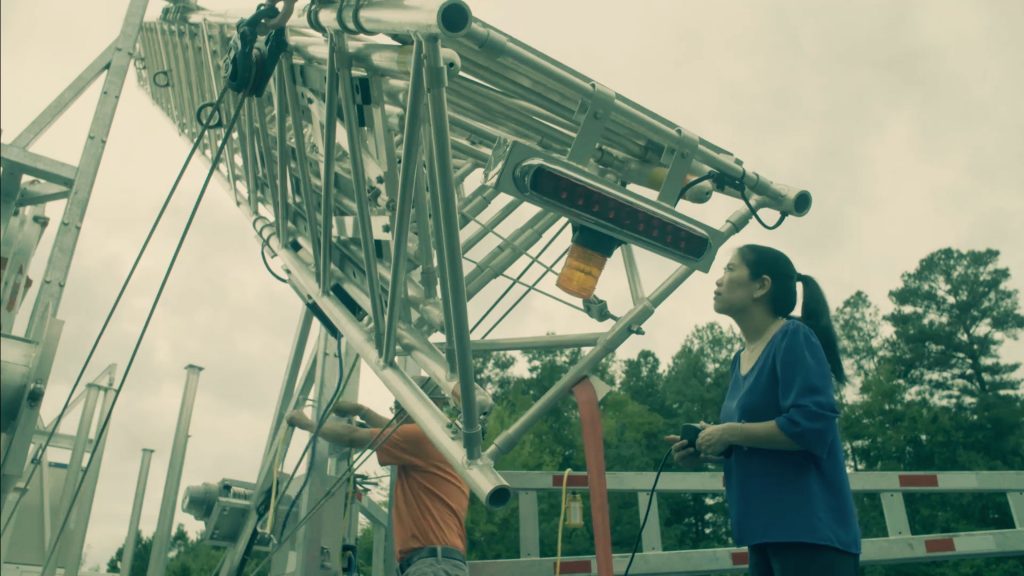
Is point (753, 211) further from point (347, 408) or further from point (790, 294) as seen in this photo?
point (347, 408)

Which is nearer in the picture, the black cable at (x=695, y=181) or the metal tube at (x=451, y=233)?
the metal tube at (x=451, y=233)

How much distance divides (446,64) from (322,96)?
110cm

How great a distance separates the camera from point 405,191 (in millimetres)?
2654

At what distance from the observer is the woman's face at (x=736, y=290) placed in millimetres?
2848

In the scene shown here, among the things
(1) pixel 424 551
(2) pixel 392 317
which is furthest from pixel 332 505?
(2) pixel 392 317

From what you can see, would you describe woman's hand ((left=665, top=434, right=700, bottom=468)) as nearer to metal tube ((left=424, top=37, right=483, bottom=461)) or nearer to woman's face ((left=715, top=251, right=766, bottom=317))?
woman's face ((left=715, top=251, right=766, bottom=317))

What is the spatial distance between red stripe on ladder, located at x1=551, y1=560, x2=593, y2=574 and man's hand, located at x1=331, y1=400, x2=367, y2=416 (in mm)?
1240

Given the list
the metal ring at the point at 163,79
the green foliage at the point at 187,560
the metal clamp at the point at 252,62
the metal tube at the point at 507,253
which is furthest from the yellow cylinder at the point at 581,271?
the green foliage at the point at 187,560

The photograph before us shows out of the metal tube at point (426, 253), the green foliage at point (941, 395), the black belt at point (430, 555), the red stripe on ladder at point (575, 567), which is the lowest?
the red stripe on ladder at point (575, 567)

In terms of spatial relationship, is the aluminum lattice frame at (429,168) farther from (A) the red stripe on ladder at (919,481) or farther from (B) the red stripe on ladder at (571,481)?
(A) the red stripe on ladder at (919,481)

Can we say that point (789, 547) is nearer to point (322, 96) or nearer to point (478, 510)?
point (322, 96)

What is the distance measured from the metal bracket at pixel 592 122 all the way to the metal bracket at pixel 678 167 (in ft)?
1.30

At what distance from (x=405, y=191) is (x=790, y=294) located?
1.37 m

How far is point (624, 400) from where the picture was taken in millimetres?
36781
